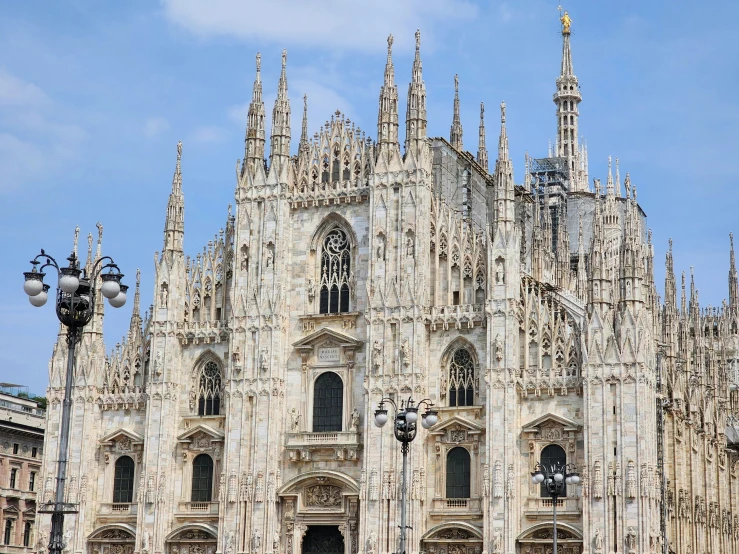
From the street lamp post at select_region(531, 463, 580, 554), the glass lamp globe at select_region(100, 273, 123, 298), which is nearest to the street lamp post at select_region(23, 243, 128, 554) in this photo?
the glass lamp globe at select_region(100, 273, 123, 298)

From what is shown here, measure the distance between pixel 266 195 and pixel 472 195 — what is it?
41.9 ft

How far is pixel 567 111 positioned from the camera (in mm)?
102438

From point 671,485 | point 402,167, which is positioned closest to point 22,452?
point 402,167

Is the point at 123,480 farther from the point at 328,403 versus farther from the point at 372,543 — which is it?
the point at 372,543

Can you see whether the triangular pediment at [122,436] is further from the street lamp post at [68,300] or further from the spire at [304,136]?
the street lamp post at [68,300]

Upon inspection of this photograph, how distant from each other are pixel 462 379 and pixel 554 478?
36.8 ft

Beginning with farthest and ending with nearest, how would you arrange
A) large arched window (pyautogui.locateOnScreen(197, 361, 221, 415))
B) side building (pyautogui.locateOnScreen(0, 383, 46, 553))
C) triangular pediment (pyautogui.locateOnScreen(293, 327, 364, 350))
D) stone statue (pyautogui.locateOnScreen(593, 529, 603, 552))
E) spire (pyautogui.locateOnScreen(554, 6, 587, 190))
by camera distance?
spire (pyautogui.locateOnScreen(554, 6, 587, 190)) < side building (pyautogui.locateOnScreen(0, 383, 46, 553)) < large arched window (pyautogui.locateOnScreen(197, 361, 221, 415)) < triangular pediment (pyautogui.locateOnScreen(293, 327, 364, 350)) < stone statue (pyautogui.locateOnScreen(593, 529, 603, 552))

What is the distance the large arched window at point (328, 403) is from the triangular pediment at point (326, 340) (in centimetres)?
138

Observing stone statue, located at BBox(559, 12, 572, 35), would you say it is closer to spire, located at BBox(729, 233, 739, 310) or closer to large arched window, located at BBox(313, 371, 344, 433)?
spire, located at BBox(729, 233, 739, 310)

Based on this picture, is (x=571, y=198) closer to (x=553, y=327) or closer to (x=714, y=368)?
(x=714, y=368)

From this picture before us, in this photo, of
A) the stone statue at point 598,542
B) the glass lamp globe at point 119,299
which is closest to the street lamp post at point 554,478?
the stone statue at point 598,542

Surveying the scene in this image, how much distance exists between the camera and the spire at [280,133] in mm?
55531

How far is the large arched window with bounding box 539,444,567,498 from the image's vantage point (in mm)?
48031

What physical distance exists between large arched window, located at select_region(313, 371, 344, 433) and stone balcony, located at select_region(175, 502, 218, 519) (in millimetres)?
5718
